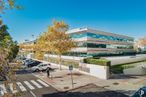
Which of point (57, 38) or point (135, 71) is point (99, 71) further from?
point (57, 38)

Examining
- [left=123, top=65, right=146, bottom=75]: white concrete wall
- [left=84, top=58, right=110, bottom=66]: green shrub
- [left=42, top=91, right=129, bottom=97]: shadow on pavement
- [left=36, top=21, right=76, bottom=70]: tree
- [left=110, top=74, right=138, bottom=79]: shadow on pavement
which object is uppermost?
[left=36, top=21, right=76, bottom=70]: tree

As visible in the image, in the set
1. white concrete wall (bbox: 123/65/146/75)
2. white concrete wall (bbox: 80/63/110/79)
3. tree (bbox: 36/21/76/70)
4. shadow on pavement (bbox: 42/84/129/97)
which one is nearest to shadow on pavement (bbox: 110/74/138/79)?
white concrete wall (bbox: 80/63/110/79)

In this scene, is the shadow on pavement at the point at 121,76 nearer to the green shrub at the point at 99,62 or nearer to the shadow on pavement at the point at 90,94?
the green shrub at the point at 99,62

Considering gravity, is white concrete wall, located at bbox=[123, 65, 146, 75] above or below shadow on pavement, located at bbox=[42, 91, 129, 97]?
above

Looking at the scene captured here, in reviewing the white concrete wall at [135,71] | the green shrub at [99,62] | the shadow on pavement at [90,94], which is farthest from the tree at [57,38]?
the shadow on pavement at [90,94]

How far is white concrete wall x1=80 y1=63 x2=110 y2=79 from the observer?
26464 mm

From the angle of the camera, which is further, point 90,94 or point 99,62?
point 99,62

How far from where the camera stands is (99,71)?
27.8 m

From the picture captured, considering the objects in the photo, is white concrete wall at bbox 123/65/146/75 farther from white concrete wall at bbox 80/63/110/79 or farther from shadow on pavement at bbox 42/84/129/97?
shadow on pavement at bbox 42/84/129/97

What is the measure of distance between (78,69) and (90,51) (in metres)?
14.0

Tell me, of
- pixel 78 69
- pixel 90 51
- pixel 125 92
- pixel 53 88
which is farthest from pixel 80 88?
pixel 90 51

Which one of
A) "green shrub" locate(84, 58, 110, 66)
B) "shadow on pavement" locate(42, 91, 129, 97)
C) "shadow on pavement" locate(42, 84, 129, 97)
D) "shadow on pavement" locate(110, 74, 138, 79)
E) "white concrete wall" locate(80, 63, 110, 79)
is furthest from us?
"shadow on pavement" locate(110, 74, 138, 79)

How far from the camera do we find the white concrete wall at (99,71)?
26.5 metres

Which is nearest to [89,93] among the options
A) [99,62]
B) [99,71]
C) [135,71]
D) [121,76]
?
[99,71]
